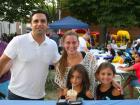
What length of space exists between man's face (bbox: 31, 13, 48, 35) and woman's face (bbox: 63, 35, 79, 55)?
27 cm

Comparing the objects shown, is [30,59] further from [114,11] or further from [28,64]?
[114,11]

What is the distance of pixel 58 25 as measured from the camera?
69.0ft

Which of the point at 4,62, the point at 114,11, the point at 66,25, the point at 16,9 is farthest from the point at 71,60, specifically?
the point at 114,11

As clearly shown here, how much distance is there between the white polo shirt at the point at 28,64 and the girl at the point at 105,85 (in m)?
0.58

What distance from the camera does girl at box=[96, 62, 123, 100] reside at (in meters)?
4.27

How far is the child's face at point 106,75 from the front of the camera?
434cm

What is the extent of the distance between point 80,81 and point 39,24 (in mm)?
726

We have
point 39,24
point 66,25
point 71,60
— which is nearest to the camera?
point 39,24

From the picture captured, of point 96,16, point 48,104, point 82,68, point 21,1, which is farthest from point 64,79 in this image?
point 96,16

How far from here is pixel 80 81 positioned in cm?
417

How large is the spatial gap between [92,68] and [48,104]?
31.3 inches

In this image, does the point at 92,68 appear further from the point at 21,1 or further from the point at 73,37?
the point at 21,1

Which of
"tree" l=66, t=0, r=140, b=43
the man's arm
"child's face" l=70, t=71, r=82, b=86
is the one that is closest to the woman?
"child's face" l=70, t=71, r=82, b=86

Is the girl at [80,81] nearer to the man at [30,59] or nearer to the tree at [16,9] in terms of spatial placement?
the man at [30,59]
